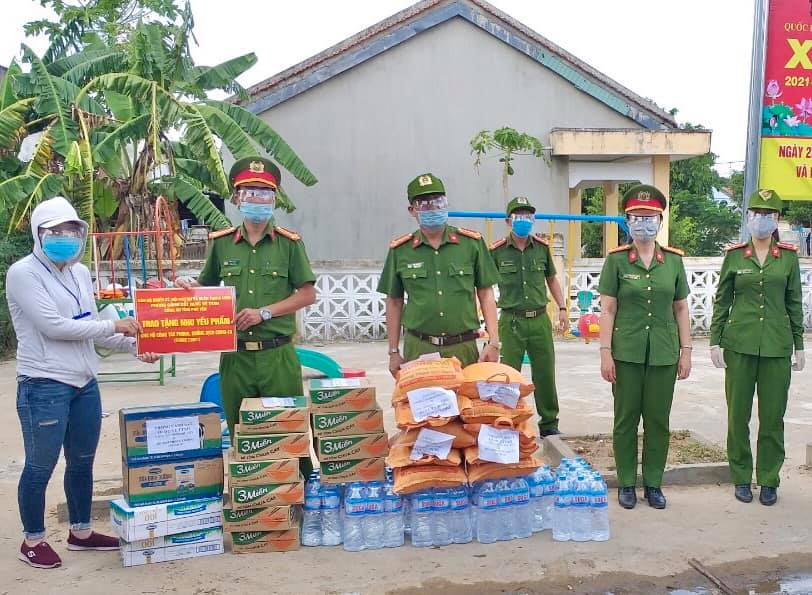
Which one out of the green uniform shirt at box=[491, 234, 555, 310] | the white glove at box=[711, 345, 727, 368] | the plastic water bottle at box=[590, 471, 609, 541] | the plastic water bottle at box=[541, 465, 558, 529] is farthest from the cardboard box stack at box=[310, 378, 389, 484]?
the green uniform shirt at box=[491, 234, 555, 310]

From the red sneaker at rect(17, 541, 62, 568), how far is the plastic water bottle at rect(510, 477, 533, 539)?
2592mm

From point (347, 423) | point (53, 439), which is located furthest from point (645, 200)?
point (53, 439)

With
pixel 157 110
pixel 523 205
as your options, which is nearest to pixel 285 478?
pixel 523 205

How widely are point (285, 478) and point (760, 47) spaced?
185 inches

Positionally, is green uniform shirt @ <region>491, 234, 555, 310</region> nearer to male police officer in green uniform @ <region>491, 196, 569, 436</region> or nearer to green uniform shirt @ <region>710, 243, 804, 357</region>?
male police officer in green uniform @ <region>491, 196, 569, 436</region>

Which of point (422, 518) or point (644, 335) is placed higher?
point (644, 335)

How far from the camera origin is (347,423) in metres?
4.44

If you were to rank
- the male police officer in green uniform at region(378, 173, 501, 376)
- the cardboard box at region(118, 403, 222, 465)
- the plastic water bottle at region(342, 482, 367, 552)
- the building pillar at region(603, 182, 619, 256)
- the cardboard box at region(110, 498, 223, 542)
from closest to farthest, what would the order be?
the cardboard box at region(110, 498, 223, 542) → the cardboard box at region(118, 403, 222, 465) → the plastic water bottle at region(342, 482, 367, 552) → the male police officer in green uniform at region(378, 173, 501, 376) → the building pillar at region(603, 182, 619, 256)

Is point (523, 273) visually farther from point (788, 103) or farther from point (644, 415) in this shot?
point (788, 103)

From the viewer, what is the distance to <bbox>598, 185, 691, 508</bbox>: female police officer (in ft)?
15.7

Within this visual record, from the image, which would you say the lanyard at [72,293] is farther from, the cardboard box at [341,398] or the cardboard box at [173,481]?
the cardboard box at [341,398]

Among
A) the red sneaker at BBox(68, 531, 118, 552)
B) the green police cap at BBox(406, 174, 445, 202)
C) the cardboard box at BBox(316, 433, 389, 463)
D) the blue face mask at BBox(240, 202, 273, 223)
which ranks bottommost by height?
the red sneaker at BBox(68, 531, 118, 552)

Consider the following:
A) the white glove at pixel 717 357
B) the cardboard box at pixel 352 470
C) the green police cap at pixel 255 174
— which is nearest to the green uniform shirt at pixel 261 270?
the green police cap at pixel 255 174

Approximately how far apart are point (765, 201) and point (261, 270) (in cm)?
335
